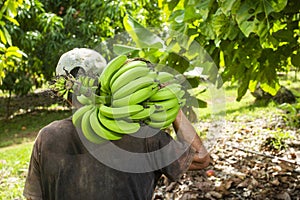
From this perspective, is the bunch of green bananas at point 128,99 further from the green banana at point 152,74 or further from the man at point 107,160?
the man at point 107,160

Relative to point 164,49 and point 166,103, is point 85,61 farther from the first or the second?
point 164,49

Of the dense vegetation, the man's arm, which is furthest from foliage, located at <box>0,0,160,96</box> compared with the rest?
the man's arm

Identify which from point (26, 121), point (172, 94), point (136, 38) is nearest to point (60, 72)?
point (172, 94)

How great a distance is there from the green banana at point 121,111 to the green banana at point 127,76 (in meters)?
0.06

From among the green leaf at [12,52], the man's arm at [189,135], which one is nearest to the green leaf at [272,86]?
the man's arm at [189,135]

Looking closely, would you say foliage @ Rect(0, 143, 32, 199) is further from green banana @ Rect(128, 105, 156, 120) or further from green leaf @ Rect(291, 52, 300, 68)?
green banana @ Rect(128, 105, 156, 120)

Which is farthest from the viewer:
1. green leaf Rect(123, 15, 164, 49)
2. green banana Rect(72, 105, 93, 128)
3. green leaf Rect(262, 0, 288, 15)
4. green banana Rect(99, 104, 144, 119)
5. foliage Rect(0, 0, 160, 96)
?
foliage Rect(0, 0, 160, 96)

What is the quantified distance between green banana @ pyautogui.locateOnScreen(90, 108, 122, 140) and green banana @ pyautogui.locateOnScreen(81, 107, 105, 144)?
0.02 m

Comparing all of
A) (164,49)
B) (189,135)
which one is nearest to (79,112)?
(189,135)

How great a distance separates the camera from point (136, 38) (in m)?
2.48

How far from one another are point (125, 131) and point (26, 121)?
8.35 m

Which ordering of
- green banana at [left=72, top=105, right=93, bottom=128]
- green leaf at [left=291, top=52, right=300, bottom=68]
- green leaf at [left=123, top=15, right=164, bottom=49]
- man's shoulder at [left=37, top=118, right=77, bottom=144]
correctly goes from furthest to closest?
green leaf at [left=291, top=52, right=300, bottom=68]
green leaf at [left=123, top=15, right=164, bottom=49]
man's shoulder at [left=37, top=118, right=77, bottom=144]
green banana at [left=72, top=105, right=93, bottom=128]

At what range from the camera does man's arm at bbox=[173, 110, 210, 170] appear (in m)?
1.76

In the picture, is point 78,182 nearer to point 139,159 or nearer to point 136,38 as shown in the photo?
point 139,159
